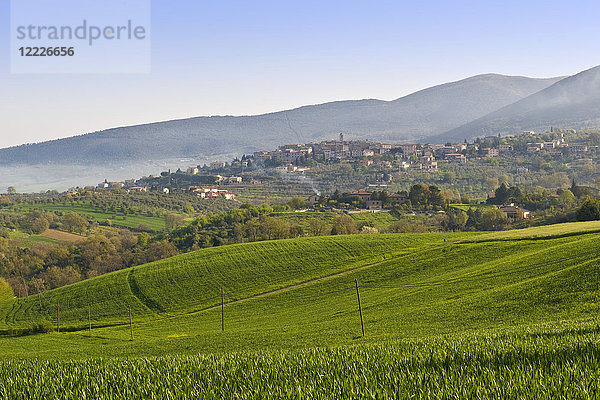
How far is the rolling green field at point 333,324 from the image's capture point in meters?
6.36

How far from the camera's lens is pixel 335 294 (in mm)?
50562

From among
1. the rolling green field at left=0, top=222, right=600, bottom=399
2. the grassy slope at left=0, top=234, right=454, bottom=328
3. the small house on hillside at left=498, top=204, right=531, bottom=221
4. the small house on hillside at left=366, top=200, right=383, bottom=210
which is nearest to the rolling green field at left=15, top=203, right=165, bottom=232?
the small house on hillside at left=366, top=200, right=383, bottom=210

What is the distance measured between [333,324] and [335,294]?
55.1 ft

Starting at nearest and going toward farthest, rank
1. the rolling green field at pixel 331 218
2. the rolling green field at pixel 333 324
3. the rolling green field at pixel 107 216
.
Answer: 1. the rolling green field at pixel 333 324
2. the rolling green field at pixel 331 218
3. the rolling green field at pixel 107 216

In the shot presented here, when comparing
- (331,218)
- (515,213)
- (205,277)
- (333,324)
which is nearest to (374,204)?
(331,218)

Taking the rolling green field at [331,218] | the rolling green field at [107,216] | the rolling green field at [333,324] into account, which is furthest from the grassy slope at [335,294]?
the rolling green field at [107,216]

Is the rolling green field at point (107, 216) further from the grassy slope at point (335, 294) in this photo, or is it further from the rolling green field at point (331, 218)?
the grassy slope at point (335, 294)

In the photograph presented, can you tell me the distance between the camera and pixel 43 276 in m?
96.8

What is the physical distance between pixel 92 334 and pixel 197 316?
1004 centimetres

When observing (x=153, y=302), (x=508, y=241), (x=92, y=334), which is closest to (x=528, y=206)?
(x=508, y=241)

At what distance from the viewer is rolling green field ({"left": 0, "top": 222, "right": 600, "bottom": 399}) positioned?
636cm

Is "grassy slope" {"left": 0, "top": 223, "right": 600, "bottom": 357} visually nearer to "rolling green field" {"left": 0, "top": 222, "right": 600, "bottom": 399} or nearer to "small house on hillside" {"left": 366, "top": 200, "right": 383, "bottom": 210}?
"rolling green field" {"left": 0, "top": 222, "right": 600, "bottom": 399}

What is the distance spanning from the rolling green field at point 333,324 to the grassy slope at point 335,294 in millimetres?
224

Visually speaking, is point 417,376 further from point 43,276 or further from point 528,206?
point 528,206
